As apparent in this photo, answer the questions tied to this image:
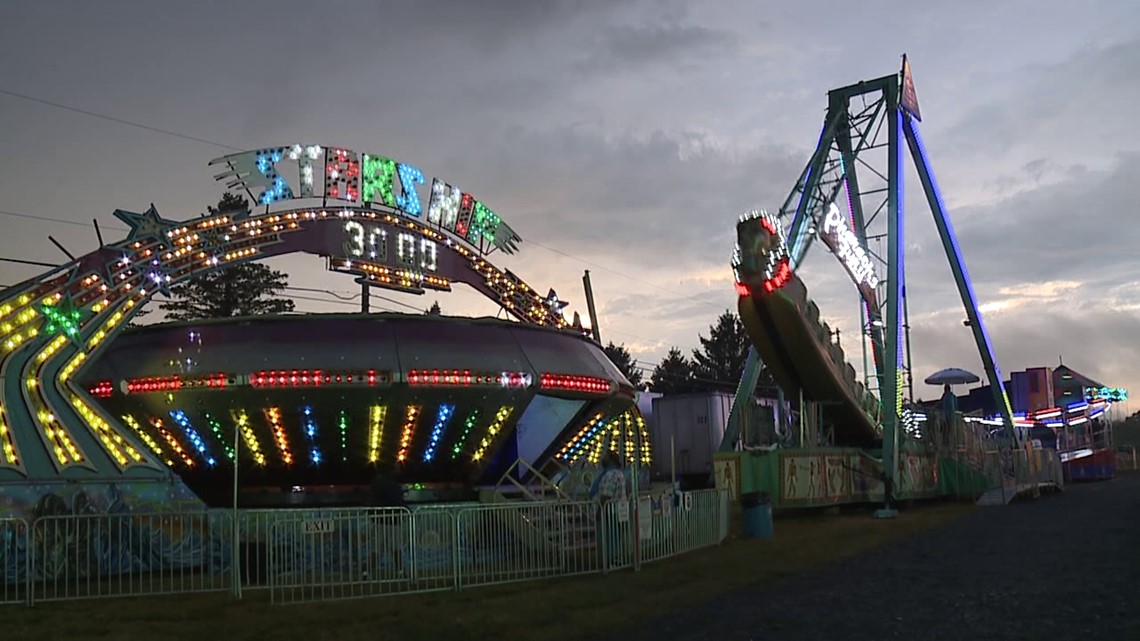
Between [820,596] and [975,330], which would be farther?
[975,330]

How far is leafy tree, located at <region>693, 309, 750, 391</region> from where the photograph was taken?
89688 mm

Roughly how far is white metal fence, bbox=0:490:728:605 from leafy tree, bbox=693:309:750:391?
7251 cm

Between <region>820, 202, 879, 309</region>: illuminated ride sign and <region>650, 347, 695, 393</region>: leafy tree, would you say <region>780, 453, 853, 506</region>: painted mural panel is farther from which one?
<region>650, 347, 695, 393</region>: leafy tree

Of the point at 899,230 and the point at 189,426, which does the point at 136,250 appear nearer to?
the point at 189,426

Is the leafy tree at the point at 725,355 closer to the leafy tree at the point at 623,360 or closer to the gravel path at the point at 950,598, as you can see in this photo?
the leafy tree at the point at 623,360

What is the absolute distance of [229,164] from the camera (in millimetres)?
25031

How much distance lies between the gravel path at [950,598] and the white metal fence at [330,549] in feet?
11.2

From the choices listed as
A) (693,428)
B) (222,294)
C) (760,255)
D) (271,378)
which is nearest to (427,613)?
(271,378)

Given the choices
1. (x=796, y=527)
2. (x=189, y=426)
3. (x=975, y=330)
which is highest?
(x=975, y=330)

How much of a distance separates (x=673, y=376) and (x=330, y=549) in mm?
74684

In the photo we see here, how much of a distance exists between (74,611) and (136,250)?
1036cm

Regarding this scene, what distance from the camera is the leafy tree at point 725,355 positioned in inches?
3531

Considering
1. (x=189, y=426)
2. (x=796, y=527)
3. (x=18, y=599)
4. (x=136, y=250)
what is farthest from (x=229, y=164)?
(x=796, y=527)

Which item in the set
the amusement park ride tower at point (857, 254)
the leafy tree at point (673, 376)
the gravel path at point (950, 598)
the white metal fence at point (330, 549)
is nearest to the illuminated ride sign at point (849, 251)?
the amusement park ride tower at point (857, 254)
